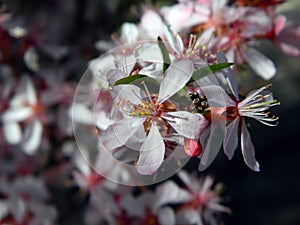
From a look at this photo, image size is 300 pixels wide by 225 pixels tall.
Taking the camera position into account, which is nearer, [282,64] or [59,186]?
[59,186]

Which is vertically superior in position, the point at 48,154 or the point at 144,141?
the point at 144,141

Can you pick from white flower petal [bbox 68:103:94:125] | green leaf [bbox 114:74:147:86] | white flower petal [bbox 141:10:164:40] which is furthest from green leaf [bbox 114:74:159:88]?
white flower petal [bbox 68:103:94:125]

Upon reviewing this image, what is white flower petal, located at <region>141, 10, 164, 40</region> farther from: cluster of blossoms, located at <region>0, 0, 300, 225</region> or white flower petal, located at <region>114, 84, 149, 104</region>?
white flower petal, located at <region>114, 84, 149, 104</region>

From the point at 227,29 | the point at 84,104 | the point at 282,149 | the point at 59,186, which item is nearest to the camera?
the point at 227,29

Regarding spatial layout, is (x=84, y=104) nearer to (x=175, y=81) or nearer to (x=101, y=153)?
(x=101, y=153)

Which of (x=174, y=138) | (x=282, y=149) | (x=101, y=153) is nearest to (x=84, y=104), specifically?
(x=101, y=153)

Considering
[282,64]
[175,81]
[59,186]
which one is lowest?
[282,64]

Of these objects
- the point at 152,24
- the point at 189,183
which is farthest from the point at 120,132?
the point at 189,183

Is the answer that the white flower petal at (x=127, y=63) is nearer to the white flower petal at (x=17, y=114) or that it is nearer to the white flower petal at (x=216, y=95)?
the white flower petal at (x=216, y=95)
